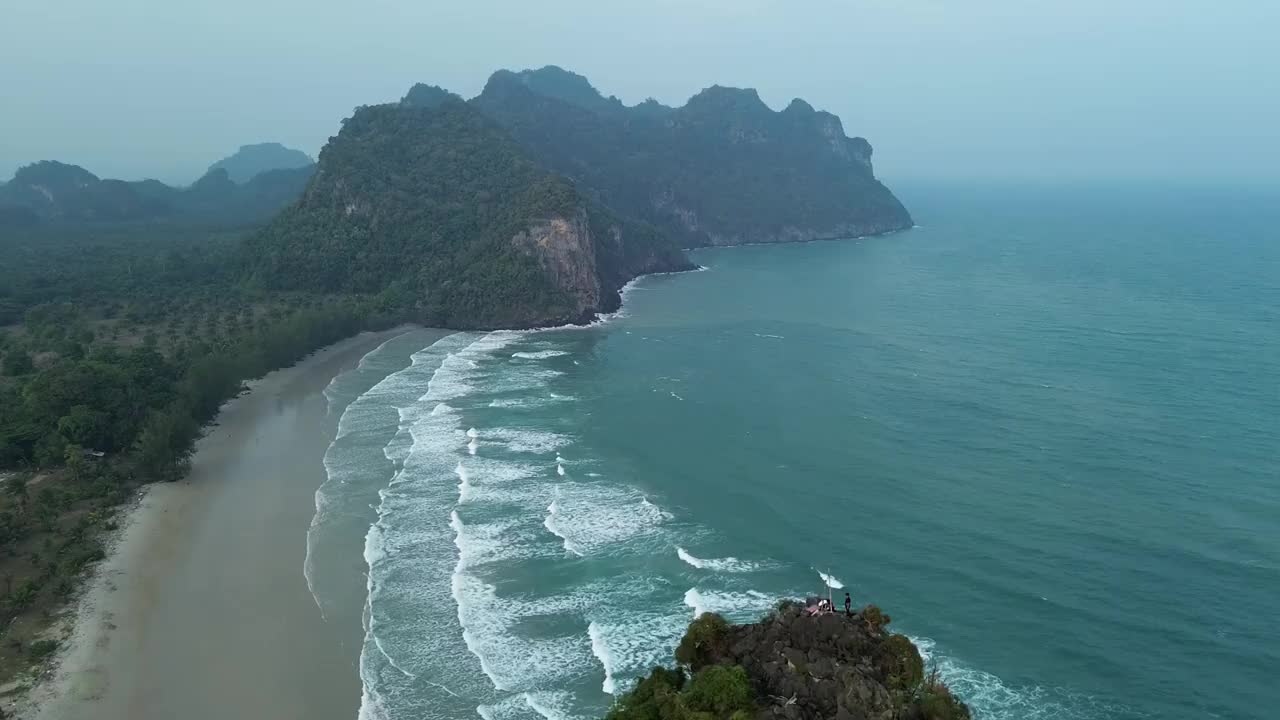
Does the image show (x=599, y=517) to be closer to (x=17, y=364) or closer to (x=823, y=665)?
(x=823, y=665)

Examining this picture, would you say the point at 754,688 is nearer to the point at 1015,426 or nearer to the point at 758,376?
the point at 1015,426

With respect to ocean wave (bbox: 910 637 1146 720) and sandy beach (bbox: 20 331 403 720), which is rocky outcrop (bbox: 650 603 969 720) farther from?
sandy beach (bbox: 20 331 403 720)

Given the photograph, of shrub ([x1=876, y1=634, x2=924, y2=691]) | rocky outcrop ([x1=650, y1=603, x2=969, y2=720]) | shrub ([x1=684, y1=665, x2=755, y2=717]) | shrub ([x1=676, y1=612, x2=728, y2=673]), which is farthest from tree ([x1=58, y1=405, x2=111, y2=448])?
shrub ([x1=876, y1=634, x2=924, y2=691])

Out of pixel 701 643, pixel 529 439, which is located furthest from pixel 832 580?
pixel 529 439

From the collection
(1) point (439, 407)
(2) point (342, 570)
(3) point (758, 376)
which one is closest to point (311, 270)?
(1) point (439, 407)

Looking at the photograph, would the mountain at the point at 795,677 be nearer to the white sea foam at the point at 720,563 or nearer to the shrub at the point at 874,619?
the shrub at the point at 874,619

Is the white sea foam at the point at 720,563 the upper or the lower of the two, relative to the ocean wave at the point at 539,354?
lower

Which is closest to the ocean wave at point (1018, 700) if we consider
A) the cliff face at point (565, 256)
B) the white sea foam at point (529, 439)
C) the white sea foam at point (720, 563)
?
the white sea foam at point (720, 563)
